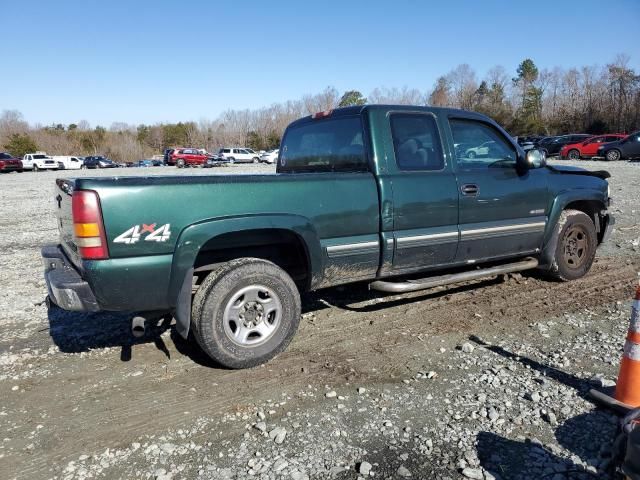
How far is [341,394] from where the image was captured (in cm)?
322

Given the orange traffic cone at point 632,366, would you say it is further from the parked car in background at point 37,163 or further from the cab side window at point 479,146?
the parked car in background at point 37,163

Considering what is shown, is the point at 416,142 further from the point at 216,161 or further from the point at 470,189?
the point at 216,161

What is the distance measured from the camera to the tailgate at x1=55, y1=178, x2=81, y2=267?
3.39 metres

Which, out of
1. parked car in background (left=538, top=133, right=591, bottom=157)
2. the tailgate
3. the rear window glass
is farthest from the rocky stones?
parked car in background (left=538, top=133, right=591, bottom=157)

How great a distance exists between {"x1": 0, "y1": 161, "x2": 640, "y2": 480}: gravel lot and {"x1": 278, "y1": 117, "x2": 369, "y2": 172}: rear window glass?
148 cm

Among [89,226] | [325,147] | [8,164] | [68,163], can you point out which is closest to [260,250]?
[325,147]

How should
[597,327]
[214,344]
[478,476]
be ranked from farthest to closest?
1. [597,327]
2. [214,344]
3. [478,476]

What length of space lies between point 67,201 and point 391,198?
2527mm

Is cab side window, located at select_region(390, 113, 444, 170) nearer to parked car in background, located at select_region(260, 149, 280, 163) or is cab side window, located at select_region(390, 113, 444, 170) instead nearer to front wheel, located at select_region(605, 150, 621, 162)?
front wheel, located at select_region(605, 150, 621, 162)

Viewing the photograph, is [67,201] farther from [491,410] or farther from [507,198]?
[507,198]

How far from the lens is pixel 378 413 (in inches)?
117

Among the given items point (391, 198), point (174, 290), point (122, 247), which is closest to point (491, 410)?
point (391, 198)

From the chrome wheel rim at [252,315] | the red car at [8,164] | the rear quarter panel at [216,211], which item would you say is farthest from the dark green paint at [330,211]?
the red car at [8,164]

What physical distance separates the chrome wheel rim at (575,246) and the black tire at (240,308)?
11.7ft
